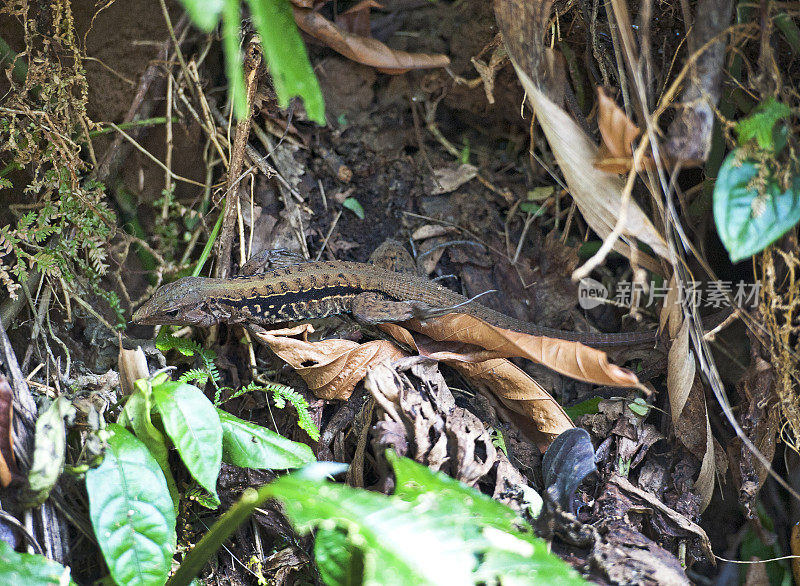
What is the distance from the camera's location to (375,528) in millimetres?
1628

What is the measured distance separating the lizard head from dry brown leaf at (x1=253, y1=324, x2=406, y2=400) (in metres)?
0.52

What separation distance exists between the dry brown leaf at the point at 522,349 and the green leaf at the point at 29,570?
181 cm

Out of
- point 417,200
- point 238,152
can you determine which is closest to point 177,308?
point 238,152

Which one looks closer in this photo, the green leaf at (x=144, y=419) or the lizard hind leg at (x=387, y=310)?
the green leaf at (x=144, y=419)

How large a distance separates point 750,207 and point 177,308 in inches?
115

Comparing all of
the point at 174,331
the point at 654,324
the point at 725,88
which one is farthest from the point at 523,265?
the point at 174,331

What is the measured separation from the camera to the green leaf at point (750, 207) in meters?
2.06

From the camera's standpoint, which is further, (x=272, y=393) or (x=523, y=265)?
(x=523, y=265)

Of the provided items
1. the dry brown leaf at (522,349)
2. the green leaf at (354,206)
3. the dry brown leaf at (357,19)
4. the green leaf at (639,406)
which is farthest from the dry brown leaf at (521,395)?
the dry brown leaf at (357,19)

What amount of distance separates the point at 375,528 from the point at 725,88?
2.55m

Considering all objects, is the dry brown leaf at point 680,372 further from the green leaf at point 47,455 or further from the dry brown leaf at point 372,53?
the green leaf at point 47,455

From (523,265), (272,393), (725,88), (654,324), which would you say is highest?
(725,88)

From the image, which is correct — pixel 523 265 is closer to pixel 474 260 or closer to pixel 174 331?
pixel 474 260

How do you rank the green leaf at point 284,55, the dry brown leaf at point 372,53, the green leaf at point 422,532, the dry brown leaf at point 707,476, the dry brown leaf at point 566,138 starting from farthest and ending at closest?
the dry brown leaf at point 372,53, the dry brown leaf at point 707,476, the dry brown leaf at point 566,138, the green leaf at point 284,55, the green leaf at point 422,532
